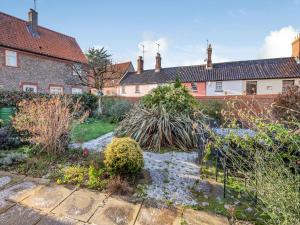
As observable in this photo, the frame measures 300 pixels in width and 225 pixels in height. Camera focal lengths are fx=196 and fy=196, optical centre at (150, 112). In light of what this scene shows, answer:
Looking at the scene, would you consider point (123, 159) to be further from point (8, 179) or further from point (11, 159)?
point (11, 159)

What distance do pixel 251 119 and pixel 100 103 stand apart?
1275 cm

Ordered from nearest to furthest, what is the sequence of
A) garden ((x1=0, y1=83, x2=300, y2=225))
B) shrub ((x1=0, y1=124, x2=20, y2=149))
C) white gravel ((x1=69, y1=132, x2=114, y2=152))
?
garden ((x1=0, y1=83, x2=300, y2=225)) → shrub ((x1=0, y1=124, x2=20, y2=149)) → white gravel ((x1=69, y1=132, x2=114, y2=152))

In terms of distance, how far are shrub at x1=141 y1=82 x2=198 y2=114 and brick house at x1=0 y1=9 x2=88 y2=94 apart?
1182 cm

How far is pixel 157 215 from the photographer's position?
2.65 metres

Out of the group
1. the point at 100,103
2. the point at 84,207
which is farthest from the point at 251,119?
the point at 100,103

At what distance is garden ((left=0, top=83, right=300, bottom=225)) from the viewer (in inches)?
95.0

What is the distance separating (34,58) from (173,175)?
56.1 ft

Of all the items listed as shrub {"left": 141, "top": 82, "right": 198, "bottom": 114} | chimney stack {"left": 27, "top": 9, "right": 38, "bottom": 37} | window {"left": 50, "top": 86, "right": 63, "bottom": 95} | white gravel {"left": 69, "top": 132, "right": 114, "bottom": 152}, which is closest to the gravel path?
white gravel {"left": 69, "top": 132, "right": 114, "bottom": 152}

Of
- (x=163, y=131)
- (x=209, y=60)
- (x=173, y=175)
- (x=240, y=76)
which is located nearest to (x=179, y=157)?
(x=163, y=131)

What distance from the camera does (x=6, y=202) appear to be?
2.90 meters

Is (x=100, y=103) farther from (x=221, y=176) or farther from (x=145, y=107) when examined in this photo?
(x=221, y=176)

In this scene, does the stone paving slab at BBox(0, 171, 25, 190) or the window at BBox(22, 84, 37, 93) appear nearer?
the stone paving slab at BBox(0, 171, 25, 190)

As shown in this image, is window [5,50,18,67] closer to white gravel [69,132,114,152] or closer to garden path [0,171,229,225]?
white gravel [69,132,114,152]

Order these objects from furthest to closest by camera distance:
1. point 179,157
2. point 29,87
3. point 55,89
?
point 55,89, point 29,87, point 179,157
